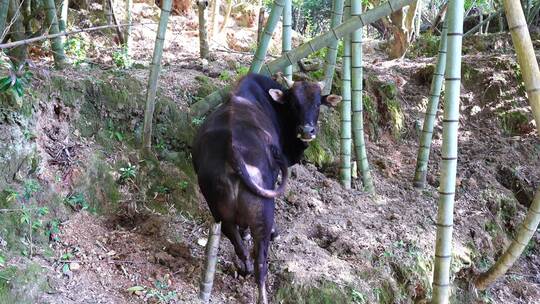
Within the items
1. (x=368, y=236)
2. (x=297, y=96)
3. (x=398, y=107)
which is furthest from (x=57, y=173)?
(x=398, y=107)

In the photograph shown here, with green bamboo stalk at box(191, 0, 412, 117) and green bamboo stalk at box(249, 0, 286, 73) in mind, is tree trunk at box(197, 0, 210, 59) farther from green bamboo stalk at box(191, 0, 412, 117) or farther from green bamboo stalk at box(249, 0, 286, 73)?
green bamboo stalk at box(249, 0, 286, 73)

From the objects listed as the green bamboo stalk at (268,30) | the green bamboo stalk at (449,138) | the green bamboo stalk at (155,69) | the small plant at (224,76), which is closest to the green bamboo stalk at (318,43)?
the green bamboo stalk at (268,30)

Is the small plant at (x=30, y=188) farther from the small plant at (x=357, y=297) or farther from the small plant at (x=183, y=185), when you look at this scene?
the small plant at (x=357, y=297)

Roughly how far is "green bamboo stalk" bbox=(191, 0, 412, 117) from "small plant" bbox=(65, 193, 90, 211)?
1.72 meters

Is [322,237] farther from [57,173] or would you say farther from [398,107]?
[398,107]

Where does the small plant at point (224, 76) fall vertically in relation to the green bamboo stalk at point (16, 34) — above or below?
below

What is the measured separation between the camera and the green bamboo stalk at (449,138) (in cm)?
385

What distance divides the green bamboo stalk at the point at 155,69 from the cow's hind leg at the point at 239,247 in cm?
183

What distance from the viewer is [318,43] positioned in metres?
5.40

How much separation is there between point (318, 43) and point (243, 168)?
7.12ft

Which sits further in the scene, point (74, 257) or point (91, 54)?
point (91, 54)

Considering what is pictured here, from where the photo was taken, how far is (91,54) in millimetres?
8648

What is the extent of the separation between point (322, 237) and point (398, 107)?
366 cm

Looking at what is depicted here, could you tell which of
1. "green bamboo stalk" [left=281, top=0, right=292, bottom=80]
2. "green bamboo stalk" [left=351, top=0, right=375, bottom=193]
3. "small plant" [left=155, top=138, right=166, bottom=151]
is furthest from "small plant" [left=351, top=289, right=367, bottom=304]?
"green bamboo stalk" [left=281, top=0, right=292, bottom=80]
